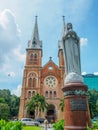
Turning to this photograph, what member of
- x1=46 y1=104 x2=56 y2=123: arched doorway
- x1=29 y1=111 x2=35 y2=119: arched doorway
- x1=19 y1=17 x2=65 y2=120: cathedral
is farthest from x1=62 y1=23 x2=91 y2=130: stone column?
x1=29 y1=111 x2=35 y2=119: arched doorway

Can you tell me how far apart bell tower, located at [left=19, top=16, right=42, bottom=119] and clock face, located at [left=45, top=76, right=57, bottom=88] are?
2033mm

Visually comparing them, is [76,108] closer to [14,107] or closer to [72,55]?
[72,55]

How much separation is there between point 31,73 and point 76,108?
33946 millimetres

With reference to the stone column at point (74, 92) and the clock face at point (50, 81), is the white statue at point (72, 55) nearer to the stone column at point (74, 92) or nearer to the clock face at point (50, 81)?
the stone column at point (74, 92)

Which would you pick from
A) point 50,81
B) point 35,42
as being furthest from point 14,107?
point 35,42

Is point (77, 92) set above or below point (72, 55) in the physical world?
below

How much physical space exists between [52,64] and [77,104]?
35.9m

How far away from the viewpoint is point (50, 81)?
4175 centimetres

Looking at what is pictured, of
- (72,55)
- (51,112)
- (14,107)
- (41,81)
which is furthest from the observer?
(14,107)

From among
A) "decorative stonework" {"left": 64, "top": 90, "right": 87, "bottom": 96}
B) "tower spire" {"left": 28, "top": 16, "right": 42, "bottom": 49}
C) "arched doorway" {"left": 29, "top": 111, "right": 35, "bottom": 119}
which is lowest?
"arched doorway" {"left": 29, "top": 111, "right": 35, "bottom": 119}

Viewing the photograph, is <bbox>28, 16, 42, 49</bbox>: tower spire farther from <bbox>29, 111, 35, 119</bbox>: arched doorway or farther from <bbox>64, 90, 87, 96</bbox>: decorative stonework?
<bbox>64, 90, 87, 96</bbox>: decorative stonework

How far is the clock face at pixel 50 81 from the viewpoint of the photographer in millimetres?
41250

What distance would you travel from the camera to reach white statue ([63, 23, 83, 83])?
9750 millimetres

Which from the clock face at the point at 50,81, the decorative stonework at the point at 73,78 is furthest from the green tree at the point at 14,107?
the decorative stonework at the point at 73,78
